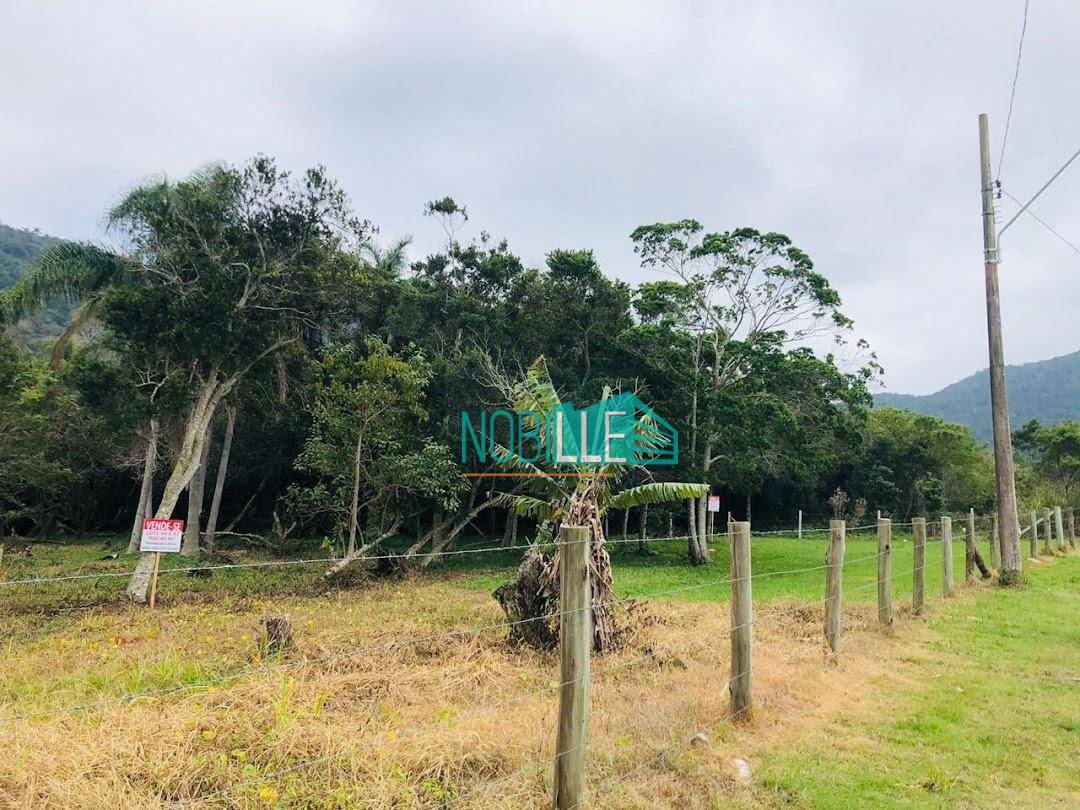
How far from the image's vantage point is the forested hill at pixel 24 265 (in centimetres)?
2736

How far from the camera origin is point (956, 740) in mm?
4090

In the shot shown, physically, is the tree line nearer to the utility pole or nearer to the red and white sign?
the red and white sign

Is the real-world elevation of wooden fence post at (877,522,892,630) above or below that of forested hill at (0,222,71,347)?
below

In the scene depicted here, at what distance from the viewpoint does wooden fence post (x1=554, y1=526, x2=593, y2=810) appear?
2.97m

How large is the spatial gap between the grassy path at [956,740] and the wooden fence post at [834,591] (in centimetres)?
56

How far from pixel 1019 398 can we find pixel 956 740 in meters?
98.2

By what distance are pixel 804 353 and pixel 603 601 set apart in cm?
1278

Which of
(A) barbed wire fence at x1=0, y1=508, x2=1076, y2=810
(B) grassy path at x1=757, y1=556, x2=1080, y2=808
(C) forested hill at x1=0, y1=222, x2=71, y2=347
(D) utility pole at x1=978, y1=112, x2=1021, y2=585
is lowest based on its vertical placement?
(B) grassy path at x1=757, y1=556, x2=1080, y2=808

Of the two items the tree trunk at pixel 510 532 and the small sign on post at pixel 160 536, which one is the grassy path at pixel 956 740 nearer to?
the small sign on post at pixel 160 536

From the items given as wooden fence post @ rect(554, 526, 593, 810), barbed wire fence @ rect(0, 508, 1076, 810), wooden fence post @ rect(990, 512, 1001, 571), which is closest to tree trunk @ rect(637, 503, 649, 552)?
wooden fence post @ rect(990, 512, 1001, 571)

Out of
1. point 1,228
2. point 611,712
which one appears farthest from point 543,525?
point 1,228

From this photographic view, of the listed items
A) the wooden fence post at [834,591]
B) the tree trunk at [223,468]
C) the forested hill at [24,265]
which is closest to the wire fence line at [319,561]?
the wooden fence post at [834,591]

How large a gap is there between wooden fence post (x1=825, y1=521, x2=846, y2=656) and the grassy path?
0.56m

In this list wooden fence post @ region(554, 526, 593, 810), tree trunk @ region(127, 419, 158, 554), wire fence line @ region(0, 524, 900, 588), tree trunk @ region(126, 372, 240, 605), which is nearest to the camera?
wooden fence post @ region(554, 526, 593, 810)
